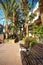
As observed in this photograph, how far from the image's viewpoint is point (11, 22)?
141 feet

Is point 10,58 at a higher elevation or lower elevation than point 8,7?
lower

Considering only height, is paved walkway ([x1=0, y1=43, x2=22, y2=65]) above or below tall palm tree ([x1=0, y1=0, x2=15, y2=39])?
below

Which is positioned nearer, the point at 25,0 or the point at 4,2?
the point at 25,0

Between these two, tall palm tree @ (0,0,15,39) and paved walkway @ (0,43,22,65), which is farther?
tall palm tree @ (0,0,15,39)

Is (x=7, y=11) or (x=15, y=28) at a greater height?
(x=7, y=11)

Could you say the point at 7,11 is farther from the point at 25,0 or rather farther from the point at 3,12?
the point at 25,0

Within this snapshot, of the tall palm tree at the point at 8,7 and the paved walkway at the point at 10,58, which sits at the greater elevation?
the tall palm tree at the point at 8,7

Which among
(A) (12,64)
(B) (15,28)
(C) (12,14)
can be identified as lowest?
(A) (12,64)

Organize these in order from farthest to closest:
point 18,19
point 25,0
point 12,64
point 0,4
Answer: point 18,19
point 0,4
point 25,0
point 12,64

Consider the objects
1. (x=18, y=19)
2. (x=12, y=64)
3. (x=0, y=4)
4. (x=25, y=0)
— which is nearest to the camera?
(x=12, y=64)

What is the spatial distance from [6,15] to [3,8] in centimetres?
151

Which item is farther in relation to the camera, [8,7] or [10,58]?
[8,7]

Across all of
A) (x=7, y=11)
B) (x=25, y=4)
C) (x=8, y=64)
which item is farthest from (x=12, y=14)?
(x=8, y=64)

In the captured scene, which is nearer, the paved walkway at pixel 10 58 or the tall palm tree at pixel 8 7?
the paved walkway at pixel 10 58
